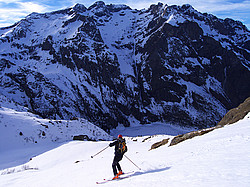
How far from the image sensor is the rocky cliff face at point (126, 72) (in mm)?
68562

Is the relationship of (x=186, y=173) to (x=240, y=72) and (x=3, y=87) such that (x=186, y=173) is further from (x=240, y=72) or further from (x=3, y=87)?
(x=240, y=72)

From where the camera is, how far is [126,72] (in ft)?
306

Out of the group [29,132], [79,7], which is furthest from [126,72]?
[79,7]

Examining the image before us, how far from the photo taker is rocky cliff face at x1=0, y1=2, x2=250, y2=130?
68.6 metres

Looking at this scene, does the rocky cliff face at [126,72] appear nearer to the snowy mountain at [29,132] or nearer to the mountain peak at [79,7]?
the mountain peak at [79,7]

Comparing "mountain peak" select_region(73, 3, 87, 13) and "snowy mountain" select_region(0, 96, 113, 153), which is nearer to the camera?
"snowy mountain" select_region(0, 96, 113, 153)

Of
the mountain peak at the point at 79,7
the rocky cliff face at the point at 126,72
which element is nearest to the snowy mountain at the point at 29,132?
the rocky cliff face at the point at 126,72

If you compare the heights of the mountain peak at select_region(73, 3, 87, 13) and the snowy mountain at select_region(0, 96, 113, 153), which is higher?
the mountain peak at select_region(73, 3, 87, 13)

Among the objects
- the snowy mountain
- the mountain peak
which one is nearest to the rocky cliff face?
the mountain peak

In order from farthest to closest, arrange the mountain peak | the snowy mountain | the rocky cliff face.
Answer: the mountain peak
the rocky cliff face
the snowy mountain

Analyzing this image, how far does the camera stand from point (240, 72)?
9325 centimetres

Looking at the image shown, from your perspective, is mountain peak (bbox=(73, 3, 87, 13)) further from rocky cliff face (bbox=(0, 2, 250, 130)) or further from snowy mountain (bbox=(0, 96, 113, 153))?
snowy mountain (bbox=(0, 96, 113, 153))

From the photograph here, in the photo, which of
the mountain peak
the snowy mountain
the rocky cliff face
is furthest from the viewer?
the mountain peak

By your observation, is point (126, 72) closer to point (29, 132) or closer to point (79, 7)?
point (29, 132)
